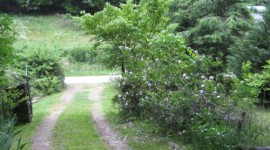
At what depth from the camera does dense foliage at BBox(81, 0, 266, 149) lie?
8297 millimetres

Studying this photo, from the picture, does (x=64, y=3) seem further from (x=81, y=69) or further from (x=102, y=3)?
(x=81, y=69)

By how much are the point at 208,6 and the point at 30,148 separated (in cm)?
1281

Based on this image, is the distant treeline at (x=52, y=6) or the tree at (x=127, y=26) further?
the distant treeline at (x=52, y=6)

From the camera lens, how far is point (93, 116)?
14.2 metres

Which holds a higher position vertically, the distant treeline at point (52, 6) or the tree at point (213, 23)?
the distant treeline at point (52, 6)

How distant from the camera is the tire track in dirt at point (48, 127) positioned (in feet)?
32.6

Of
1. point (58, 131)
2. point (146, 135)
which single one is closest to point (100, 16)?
point (58, 131)

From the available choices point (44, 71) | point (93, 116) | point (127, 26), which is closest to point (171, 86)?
point (127, 26)

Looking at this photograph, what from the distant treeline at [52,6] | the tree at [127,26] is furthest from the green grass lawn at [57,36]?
the tree at [127,26]

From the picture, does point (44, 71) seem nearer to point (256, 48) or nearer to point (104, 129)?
point (104, 129)

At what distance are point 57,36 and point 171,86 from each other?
2848 centimetres

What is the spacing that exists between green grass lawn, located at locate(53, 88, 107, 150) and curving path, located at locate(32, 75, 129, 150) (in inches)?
7.3

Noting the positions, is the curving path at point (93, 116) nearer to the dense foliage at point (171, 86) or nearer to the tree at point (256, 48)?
the dense foliage at point (171, 86)

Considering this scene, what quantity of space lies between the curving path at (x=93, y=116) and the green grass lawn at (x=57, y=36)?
501cm
